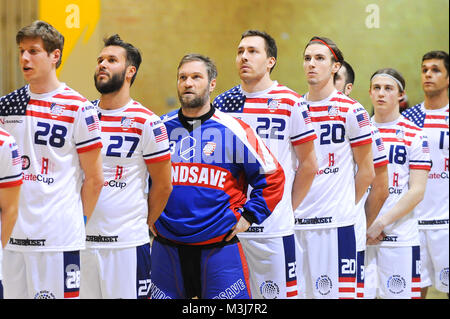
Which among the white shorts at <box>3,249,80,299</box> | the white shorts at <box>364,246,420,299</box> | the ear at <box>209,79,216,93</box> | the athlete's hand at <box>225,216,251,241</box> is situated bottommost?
the white shorts at <box>364,246,420,299</box>

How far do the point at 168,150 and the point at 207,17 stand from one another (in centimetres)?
137

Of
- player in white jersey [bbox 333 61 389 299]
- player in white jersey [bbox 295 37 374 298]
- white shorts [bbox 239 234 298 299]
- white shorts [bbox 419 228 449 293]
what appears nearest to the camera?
white shorts [bbox 239 234 298 299]

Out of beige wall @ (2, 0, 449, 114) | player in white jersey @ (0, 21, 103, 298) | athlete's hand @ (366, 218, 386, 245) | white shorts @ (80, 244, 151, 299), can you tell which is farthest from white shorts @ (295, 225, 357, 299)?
player in white jersey @ (0, 21, 103, 298)

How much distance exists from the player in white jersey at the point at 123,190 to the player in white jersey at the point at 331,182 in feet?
4.55

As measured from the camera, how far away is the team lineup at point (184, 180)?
4.81 metres

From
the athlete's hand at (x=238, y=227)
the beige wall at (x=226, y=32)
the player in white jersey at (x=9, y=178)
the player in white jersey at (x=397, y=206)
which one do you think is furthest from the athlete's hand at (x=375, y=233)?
the player in white jersey at (x=9, y=178)

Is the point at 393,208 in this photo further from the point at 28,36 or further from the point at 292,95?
the point at 28,36

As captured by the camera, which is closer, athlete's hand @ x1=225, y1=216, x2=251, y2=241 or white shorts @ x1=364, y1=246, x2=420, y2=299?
athlete's hand @ x1=225, y1=216, x2=251, y2=241

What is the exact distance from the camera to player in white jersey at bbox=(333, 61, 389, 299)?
627 centimetres

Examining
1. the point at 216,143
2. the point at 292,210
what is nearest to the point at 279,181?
the point at 216,143

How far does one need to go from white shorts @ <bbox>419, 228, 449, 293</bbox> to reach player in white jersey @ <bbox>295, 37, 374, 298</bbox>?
1.56 meters

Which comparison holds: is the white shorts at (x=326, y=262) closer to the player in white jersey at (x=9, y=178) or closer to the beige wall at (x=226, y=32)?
the beige wall at (x=226, y=32)

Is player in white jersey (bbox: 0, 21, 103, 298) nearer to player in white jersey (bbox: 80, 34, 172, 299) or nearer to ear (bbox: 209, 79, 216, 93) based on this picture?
player in white jersey (bbox: 80, 34, 172, 299)

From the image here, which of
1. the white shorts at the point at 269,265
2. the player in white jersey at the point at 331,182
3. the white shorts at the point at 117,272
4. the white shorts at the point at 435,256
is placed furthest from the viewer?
the white shorts at the point at 435,256
